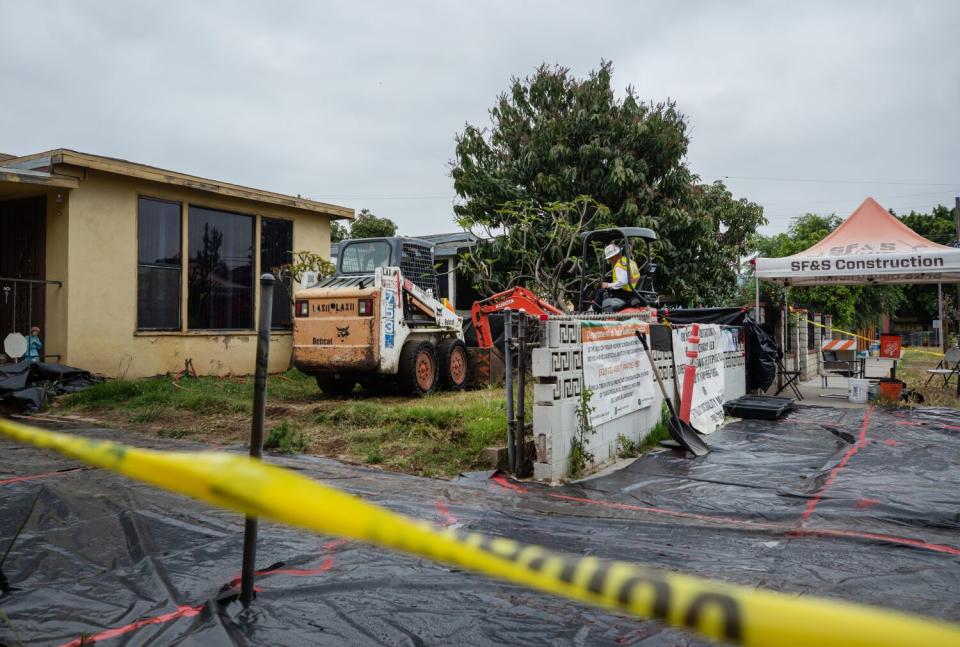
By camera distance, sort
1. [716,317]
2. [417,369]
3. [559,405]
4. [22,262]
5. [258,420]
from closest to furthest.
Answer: [258,420], [559,405], [417,369], [716,317], [22,262]

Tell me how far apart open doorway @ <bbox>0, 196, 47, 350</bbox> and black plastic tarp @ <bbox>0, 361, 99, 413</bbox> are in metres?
1.40

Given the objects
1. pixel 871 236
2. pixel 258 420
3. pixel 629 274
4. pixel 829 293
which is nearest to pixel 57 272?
pixel 629 274

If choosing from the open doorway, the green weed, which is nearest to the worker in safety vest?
the green weed

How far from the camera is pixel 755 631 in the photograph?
2.74 ft

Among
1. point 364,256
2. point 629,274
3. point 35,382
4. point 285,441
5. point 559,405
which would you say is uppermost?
point 364,256

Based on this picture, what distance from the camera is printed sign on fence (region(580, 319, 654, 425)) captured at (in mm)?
6555

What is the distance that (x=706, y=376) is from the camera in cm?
920

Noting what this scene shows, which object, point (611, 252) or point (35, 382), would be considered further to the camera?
point (35, 382)

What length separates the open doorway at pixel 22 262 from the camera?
38.1 feet

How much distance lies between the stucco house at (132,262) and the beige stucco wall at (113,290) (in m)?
0.02

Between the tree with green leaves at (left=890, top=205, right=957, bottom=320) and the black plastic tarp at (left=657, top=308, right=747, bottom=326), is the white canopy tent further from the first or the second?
the tree with green leaves at (left=890, top=205, right=957, bottom=320)

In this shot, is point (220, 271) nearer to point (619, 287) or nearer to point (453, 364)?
point (453, 364)

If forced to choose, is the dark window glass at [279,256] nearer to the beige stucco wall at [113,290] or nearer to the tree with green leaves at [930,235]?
the beige stucco wall at [113,290]

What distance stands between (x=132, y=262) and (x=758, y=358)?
11635mm
